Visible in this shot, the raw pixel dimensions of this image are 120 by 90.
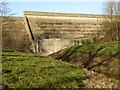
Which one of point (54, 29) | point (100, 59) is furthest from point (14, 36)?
point (100, 59)

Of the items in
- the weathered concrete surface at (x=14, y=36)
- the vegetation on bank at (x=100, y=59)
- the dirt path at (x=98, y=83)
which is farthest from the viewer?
the weathered concrete surface at (x=14, y=36)

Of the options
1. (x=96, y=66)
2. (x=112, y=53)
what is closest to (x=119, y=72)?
(x=96, y=66)

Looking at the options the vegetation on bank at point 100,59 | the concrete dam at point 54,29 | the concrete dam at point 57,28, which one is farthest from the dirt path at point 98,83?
the concrete dam at point 57,28

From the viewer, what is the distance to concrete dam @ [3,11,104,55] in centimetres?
3003

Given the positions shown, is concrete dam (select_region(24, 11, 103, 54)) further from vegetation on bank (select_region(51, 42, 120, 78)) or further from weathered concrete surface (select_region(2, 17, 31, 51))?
vegetation on bank (select_region(51, 42, 120, 78))

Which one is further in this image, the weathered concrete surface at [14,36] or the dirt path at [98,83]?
the weathered concrete surface at [14,36]

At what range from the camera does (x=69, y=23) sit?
41.3 metres

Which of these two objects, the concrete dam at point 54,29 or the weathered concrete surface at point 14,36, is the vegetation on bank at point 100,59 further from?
the weathered concrete surface at point 14,36

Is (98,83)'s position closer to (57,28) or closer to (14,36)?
(14,36)

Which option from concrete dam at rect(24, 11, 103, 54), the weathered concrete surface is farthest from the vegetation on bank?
the weathered concrete surface

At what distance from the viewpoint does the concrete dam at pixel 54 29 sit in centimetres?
3003

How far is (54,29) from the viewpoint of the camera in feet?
124

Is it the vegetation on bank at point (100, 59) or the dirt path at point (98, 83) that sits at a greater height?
the dirt path at point (98, 83)

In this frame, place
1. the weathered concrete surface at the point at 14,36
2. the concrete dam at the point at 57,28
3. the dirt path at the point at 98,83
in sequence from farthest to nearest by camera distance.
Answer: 1. the weathered concrete surface at the point at 14,36
2. the concrete dam at the point at 57,28
3. the dirt path at the point at 98,83
